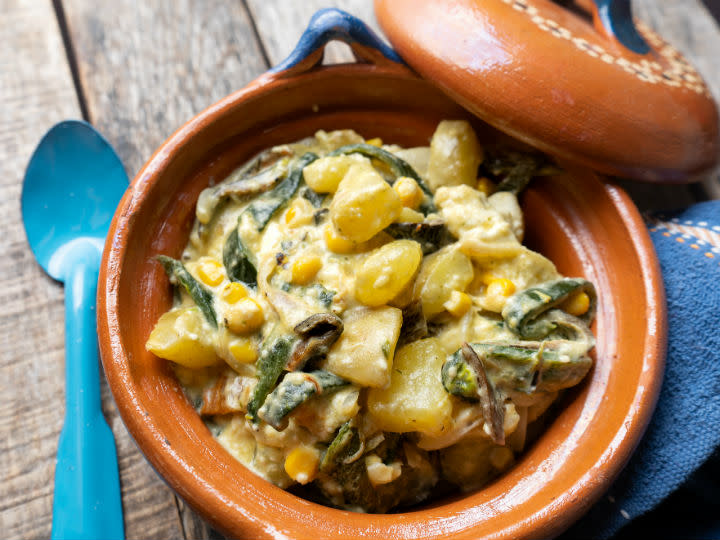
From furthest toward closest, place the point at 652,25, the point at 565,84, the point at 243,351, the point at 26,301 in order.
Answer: the point at 652,25 < the point at 26,301 < the point at 565,84 < the point at 243,351

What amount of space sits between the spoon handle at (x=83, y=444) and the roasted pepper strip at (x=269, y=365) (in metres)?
0.58

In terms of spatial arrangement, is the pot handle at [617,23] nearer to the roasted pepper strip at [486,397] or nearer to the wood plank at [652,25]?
the wood plank at [652,25]

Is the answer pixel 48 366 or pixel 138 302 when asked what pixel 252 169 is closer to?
pixel 138 302

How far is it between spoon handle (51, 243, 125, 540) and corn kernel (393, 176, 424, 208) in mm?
991

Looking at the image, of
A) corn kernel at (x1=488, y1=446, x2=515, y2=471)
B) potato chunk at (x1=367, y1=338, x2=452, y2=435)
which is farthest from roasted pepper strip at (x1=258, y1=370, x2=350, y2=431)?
corn kernel at (x1=488, y1=446, x2=515, y2=471)

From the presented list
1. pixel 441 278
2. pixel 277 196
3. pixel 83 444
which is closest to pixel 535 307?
pixel 441 278

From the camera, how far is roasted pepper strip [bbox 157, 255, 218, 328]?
160 centimetres

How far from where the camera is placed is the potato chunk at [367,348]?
141 centimetres

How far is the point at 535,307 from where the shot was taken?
1572 mm

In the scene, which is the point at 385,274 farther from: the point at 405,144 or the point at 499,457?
the point at 405,144

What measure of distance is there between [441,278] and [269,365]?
48cm

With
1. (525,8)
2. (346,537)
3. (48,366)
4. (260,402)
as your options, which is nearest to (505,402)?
(346,537)

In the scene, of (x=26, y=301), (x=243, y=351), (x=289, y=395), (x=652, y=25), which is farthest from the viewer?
(x=652, y=25)

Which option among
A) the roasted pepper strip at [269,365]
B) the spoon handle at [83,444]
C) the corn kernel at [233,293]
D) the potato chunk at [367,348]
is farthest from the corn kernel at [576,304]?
the spoon handle at [83,444]
